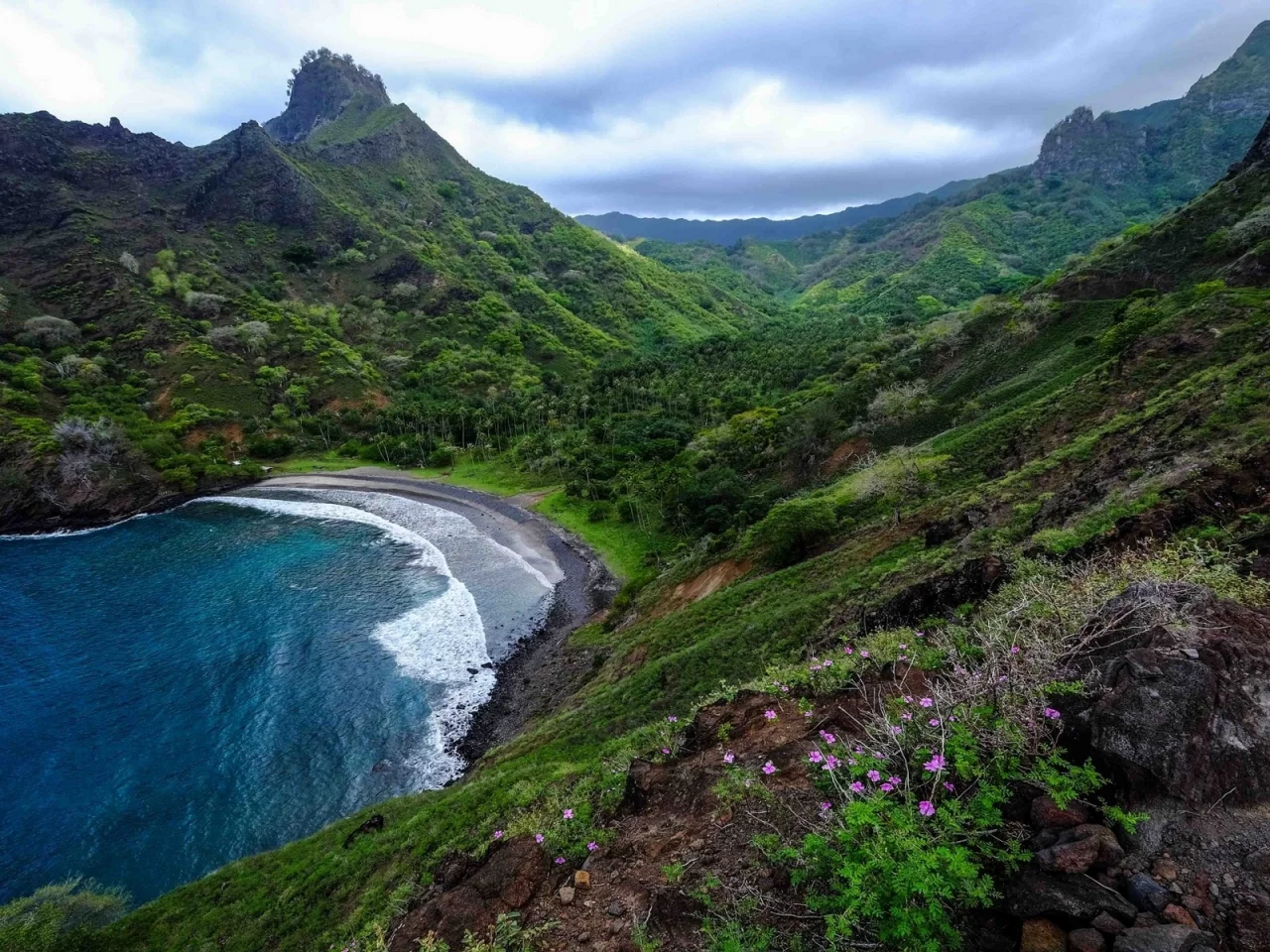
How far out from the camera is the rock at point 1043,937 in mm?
4328

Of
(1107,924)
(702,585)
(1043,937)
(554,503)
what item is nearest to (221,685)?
(702,585)

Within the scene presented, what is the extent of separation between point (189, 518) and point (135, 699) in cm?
4196

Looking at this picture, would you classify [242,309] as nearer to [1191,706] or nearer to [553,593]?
[553,593]

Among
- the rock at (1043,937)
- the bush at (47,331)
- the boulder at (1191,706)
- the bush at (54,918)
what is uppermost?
the bush at (47,331)

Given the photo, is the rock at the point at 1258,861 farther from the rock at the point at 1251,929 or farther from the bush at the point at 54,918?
the bush at the point at 54,918

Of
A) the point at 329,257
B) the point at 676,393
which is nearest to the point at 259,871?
the point at 676,393

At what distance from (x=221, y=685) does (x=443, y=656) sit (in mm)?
12445

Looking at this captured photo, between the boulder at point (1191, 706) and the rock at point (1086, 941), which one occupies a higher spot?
the boulder at point (1191, 706)

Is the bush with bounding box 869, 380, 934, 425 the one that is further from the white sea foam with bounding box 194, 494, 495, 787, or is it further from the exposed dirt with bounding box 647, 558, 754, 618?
the white sea foam with bounding box 194, 494, 495, 787

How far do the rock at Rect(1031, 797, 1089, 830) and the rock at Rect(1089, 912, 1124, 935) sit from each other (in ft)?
2.75

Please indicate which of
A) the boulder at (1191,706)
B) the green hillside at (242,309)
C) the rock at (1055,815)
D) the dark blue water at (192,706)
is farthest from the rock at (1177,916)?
the green hillside at (242,309)

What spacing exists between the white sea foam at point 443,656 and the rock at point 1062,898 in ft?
85.0

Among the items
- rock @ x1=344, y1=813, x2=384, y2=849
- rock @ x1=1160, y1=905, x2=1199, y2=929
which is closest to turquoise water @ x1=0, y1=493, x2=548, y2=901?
rock @ x1=344, y1=813, x2=384, y2=849

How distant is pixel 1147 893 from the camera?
13.9 feet
